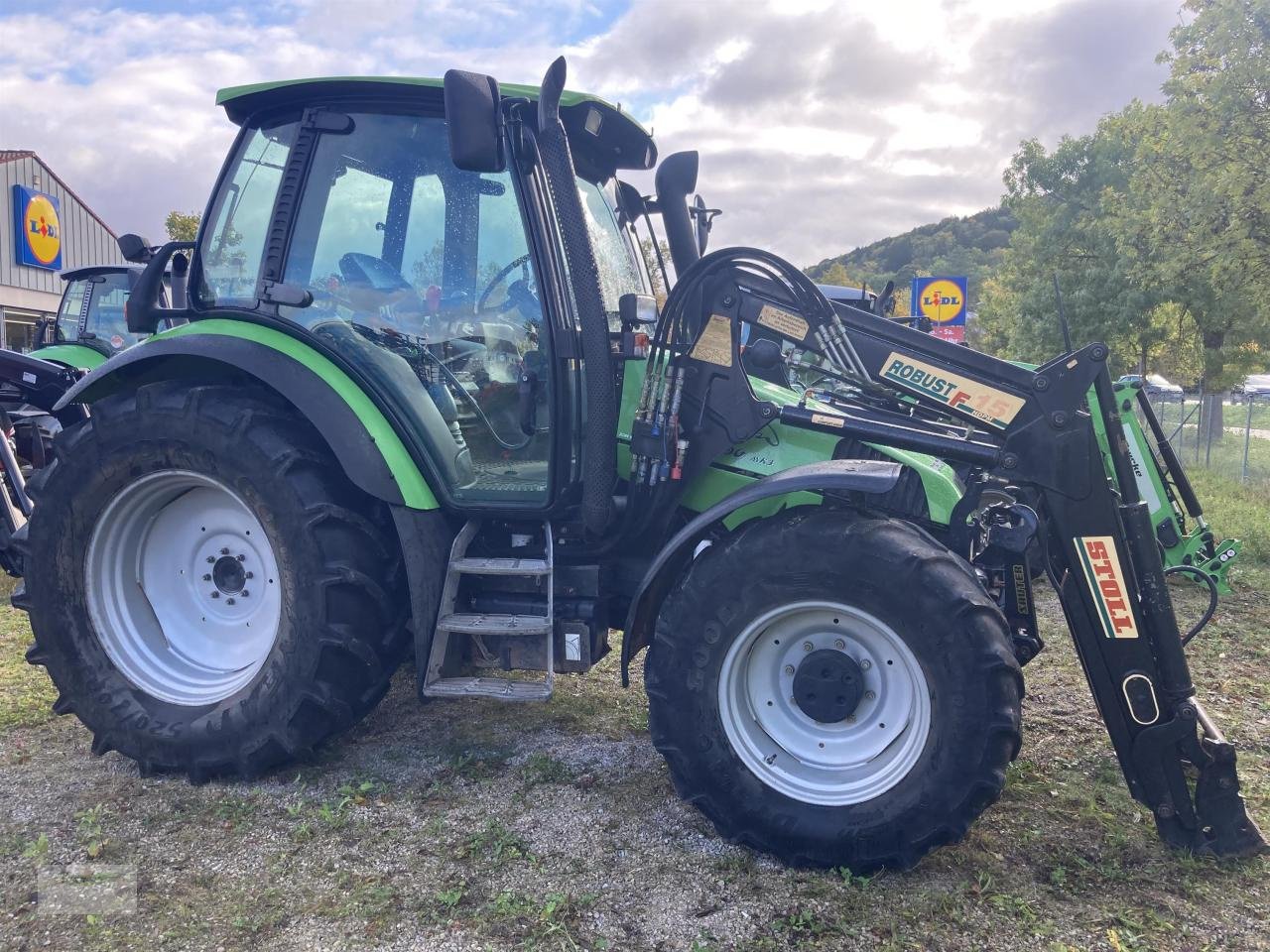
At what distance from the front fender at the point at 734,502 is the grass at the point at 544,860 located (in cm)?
70

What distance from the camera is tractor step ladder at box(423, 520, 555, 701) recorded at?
3.57 metres

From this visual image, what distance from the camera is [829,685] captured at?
321cm

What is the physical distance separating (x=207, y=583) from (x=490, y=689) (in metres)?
1.43

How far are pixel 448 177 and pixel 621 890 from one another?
2.72 metres

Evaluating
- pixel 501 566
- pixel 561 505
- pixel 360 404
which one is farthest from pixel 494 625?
pixel 360 404

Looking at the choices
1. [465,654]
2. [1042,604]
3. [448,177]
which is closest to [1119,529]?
[465,654]

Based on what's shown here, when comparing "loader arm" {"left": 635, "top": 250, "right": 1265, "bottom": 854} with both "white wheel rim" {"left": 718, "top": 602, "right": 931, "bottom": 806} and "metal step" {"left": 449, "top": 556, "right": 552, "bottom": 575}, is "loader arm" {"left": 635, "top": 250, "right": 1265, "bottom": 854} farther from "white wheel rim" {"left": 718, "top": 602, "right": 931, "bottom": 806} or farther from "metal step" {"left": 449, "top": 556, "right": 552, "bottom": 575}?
"metal step" {"left": 449, "top": 556, "right": 552, "bottom": 575}

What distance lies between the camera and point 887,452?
3.55 meters

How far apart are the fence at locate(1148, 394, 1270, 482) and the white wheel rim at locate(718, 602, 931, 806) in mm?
14459

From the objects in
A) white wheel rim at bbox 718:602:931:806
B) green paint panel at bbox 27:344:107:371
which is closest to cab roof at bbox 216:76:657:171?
white wheel rim at bbox 718:602:931:806

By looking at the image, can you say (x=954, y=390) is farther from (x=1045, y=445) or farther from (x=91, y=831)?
(x=91, y=831)

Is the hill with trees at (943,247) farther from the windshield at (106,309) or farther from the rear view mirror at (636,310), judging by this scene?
the rear view mirror at (636,310)

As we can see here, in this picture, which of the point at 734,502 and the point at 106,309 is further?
the point at 106,309

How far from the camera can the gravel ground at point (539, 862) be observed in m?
2.77
